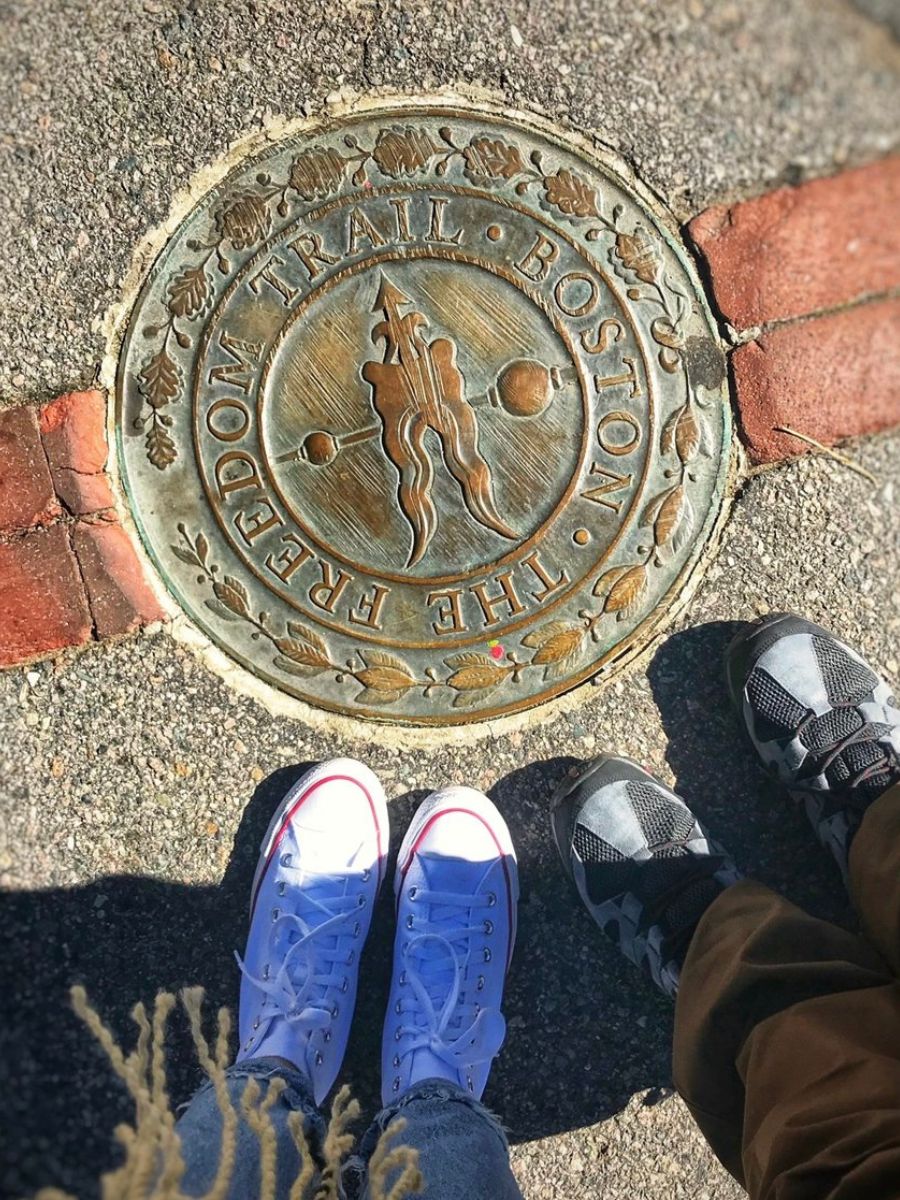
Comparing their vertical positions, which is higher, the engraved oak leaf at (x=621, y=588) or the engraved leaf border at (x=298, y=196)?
the engraved leaf border at (x=298, y=196)

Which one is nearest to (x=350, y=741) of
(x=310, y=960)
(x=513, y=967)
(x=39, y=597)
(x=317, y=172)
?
(x=310, y=960)

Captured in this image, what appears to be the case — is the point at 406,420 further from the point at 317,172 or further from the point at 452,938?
the point at 452,938

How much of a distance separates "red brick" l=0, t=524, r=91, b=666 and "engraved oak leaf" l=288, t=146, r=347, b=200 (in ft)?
2.85

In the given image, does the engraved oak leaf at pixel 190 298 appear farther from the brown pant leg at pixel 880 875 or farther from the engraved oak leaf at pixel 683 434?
the brown pant leg at pixel 880 875

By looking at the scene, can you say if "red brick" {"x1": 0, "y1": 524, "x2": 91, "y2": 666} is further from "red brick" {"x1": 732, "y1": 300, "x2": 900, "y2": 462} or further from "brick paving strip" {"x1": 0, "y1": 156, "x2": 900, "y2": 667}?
"red brick" {"x1": 732, "y1": 300, "x2": 900, "y2": 462}

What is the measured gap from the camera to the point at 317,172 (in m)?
1.88

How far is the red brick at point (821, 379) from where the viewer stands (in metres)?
1.95

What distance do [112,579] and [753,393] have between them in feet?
4.65

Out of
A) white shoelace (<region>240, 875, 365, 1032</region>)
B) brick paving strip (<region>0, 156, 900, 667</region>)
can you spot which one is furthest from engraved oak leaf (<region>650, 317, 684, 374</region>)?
white shoelace (<region>240, 875, 365, 1032</region>)

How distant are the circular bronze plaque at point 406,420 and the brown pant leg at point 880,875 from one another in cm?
59

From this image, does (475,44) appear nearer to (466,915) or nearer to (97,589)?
(97,589)

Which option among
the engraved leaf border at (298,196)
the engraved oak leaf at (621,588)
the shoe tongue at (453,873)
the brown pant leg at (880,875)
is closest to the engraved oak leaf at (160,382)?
the engraved leaf border at (298,196)

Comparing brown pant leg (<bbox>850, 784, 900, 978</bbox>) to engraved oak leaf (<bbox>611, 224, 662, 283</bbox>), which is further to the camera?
engraved oak leaf (<bbox>611, 224, 662, 283</bbox>)

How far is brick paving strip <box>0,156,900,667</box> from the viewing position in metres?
1.85
